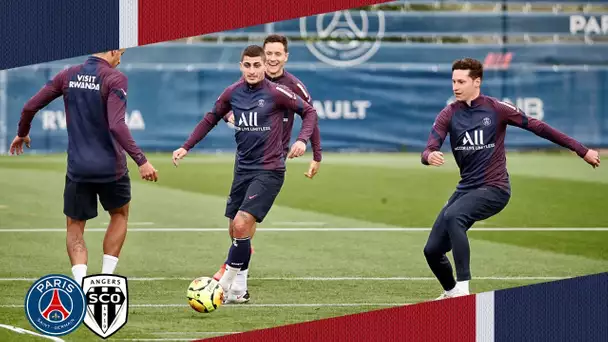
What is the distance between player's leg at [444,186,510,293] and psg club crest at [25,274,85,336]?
7.57ft

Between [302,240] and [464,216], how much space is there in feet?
13.2

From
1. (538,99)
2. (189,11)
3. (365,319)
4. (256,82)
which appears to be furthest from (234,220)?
(538,99)

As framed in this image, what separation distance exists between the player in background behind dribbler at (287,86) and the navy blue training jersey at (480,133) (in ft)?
2.91

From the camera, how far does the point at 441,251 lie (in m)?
8.25

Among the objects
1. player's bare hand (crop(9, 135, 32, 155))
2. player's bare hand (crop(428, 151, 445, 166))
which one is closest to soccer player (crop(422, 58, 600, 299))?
player's bare hand (crop(428, 151, 445, 166))

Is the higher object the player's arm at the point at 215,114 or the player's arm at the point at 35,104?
the player's arm at the point at 35,104

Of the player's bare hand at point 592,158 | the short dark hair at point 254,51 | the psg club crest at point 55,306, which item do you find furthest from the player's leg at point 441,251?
the psg club crest at point 55,306

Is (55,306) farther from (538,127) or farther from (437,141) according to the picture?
(538,127)

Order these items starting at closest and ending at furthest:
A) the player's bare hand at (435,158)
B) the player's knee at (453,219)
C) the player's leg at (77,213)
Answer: the player's leg at (77,213) < the player's bare hand at (435,158) < the player's knee at (453,219)

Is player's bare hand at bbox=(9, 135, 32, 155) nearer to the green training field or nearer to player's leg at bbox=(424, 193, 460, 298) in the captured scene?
the green training field

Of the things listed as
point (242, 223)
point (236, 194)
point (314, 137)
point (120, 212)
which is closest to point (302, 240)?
point (236, 194)

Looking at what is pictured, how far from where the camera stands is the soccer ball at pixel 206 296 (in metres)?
7.96

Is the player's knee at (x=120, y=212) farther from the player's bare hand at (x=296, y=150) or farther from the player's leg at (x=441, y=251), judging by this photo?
the player's leg at (x=441, y=251)

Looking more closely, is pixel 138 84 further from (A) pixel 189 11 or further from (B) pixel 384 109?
(A) pixel 189 11
